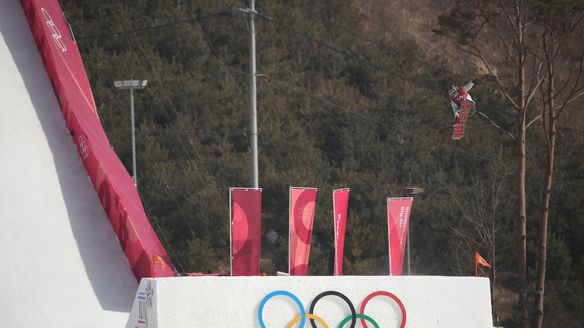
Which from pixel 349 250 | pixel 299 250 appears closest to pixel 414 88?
pixel 349 250

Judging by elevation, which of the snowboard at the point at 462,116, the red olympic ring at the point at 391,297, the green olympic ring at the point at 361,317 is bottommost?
the green olympic ring at the point at 361,317

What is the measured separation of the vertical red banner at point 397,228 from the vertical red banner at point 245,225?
10.9 ft

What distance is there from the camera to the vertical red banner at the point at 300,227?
16.6 metres

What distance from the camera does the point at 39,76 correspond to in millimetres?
17406

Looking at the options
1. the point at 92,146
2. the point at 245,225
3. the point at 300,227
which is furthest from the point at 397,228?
the point at 92,146

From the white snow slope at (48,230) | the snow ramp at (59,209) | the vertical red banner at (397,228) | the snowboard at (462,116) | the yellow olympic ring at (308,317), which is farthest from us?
the vertical red banner at (397,228)

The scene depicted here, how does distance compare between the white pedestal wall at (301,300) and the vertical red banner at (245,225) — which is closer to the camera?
the white pedestal wall at (301,300)

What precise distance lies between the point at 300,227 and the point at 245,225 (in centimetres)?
153

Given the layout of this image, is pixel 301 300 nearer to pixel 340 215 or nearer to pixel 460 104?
pixel 340 215

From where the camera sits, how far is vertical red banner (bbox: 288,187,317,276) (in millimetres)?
16625

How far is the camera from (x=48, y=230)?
47.0ft

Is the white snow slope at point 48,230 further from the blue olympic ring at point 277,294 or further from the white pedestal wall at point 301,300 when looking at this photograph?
the blue olympic ring at point 277,294

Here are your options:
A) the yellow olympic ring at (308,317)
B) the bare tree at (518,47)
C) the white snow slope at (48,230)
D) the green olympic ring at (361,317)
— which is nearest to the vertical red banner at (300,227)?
the white snow slope at (48,230)

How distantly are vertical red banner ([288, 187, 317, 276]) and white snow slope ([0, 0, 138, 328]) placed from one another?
3.57 metres
